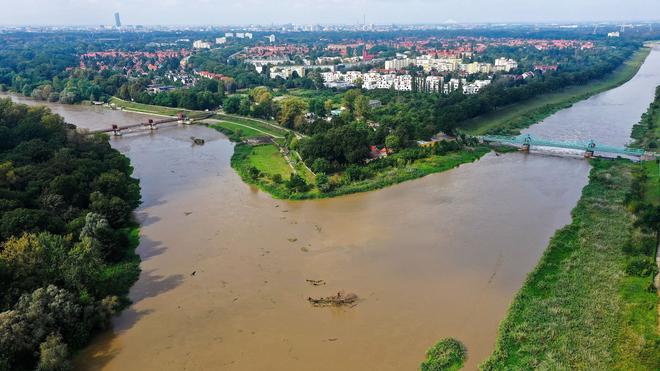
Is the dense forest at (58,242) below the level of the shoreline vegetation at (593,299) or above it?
above

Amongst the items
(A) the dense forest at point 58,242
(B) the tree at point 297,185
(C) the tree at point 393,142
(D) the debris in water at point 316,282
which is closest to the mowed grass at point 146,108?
(A) the dense forest at point 58,242

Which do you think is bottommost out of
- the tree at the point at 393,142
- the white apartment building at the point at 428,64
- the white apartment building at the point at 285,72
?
the tree at the point at 393,142

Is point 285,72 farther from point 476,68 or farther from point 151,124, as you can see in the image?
point 151,124

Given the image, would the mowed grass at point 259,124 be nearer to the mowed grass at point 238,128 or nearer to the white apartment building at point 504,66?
the mowed grass at point 238,128

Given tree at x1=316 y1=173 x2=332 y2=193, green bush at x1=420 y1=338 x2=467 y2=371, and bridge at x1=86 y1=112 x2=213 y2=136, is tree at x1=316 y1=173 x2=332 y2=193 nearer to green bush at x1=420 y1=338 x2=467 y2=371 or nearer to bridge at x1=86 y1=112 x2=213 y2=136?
green bush at x1=420 y1=338 x2=467 y2=371

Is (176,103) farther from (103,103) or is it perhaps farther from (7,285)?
(7,285)

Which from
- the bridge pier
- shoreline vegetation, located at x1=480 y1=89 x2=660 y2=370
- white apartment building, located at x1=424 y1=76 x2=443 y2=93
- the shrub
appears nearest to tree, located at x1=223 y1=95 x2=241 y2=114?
the bridge pier
